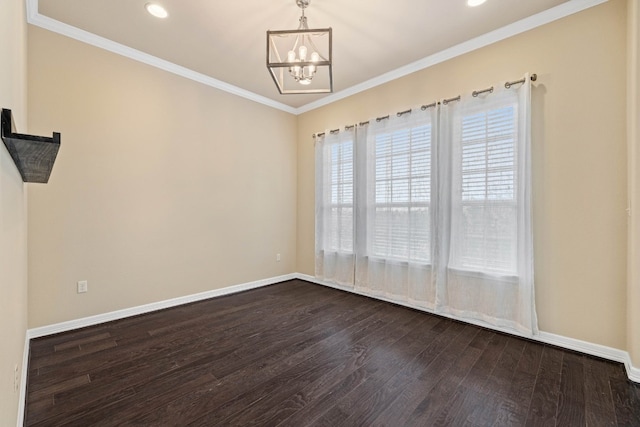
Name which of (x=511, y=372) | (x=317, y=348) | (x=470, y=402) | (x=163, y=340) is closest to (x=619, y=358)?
(x=511, y=372)

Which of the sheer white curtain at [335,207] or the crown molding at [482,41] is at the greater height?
the crown molding at [482,41]

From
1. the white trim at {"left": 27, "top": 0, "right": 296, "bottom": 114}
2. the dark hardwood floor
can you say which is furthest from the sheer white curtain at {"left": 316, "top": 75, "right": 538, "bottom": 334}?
the white trim at {"left": 27, "top": 0, "right": 296, "bottom": 114}

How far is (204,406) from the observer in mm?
1705

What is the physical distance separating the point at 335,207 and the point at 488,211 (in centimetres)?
212

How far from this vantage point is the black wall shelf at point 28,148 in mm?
1128

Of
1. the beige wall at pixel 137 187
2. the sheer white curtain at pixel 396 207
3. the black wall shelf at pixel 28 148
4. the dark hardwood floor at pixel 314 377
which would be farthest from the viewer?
the sheer white curtain at pixel 396 207

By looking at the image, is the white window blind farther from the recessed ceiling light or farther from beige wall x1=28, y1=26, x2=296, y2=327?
the recessed ceiling light

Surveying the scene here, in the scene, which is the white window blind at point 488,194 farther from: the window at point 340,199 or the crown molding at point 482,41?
the window at point 340,199

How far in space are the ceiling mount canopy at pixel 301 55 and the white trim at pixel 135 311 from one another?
A: 284cm

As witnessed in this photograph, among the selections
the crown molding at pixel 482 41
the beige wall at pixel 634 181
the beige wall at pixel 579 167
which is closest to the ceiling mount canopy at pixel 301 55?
the crown molding at pixel 482 41

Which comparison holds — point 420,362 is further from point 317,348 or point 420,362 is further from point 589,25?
point 589,25

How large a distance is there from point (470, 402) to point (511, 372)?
22.9 inches

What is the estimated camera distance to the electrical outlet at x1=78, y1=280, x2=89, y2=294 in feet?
9.16

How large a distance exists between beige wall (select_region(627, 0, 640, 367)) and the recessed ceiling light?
12.2 ft
